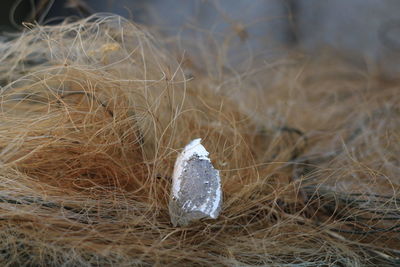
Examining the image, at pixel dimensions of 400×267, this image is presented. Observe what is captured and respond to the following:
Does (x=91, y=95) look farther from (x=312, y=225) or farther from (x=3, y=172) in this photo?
(x=312, y=225)

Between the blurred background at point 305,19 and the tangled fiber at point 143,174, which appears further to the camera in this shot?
the blurred background at point 305,19

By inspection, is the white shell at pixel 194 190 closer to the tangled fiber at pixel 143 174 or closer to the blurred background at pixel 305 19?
the tangled fiber at pixel 143 174

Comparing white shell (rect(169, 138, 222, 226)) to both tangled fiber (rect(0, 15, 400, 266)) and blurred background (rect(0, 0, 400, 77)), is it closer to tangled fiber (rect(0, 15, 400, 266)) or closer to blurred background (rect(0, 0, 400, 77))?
tangled fiber (rect(0, 15, 400, 266))

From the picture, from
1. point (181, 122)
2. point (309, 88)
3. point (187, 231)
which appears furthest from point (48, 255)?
point (309, 88)

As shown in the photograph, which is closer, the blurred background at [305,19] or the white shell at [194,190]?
the white shell at [194,190]

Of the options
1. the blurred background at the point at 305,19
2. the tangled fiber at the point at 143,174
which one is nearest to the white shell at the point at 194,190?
the tangled fiber at the point at 143,174

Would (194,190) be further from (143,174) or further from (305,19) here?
(305,19)
